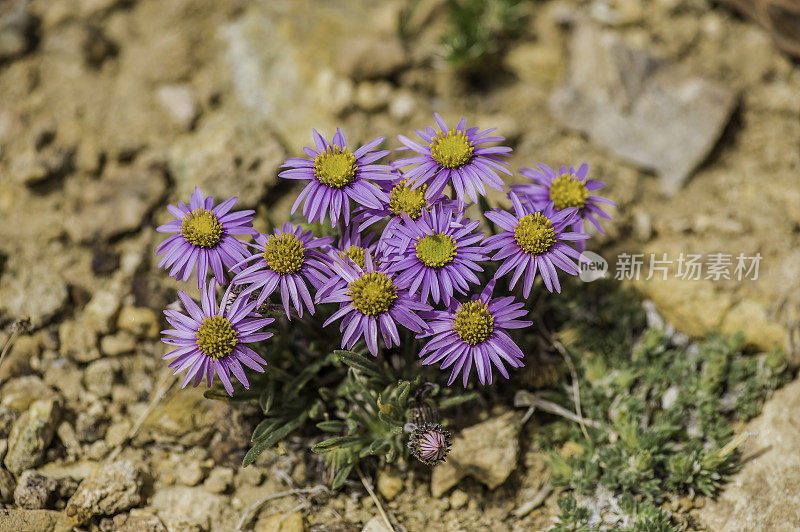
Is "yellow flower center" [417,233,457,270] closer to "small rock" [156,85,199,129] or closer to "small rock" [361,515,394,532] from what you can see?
"small rock" [361,515,394,532]

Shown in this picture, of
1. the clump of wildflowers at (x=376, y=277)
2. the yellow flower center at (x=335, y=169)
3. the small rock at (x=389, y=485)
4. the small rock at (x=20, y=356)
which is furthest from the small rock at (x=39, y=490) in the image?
the yellow flower center at (x=335, y=169)

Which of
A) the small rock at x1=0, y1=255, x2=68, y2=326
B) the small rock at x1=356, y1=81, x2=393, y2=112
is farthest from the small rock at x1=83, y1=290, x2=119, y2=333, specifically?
the small rock at x1=356, y1=81, x2=393, y2=112

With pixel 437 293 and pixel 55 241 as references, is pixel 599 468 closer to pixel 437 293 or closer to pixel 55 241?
pixel 437 293

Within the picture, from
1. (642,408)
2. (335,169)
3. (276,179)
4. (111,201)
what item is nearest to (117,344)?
(111,201)

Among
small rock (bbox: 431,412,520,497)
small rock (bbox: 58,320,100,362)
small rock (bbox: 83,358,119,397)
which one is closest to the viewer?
small rock (bbox: 431,412,520,497)

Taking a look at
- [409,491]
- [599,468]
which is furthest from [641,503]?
[409,491]

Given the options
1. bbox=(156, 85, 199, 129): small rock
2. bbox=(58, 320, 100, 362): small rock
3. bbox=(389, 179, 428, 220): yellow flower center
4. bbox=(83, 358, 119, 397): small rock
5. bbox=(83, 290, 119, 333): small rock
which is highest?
bbox=(156, 85, 199, 129): small rock

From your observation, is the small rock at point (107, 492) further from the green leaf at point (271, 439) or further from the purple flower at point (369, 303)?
the purple flower at point (369, 303)
